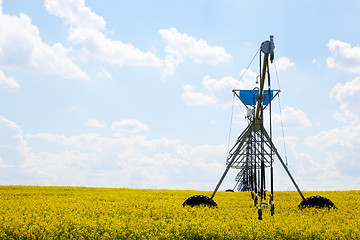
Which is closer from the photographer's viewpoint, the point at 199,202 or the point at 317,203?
the point at 199,202

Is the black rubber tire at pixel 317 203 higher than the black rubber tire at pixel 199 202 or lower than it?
higher

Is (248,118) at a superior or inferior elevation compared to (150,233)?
superior

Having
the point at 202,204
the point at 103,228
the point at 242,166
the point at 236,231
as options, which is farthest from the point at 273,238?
the point at 242,166

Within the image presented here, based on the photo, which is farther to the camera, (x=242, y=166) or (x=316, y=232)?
(x=242, y=166)

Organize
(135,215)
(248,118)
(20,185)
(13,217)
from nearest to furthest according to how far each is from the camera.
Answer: (13,217)
(135,215)
(248,118)
(20,185)

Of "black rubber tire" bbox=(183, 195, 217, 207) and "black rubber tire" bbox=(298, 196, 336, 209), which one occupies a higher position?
"black rubber tire" bbox=(298, 196, 336, 209)

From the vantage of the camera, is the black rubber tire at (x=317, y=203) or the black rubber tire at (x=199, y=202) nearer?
the black rubber tire at (x=199, y=202)

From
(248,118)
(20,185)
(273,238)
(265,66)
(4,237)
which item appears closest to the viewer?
(273,238)

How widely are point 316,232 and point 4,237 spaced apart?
297 inches

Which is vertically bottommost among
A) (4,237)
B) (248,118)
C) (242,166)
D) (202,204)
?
(4,237)

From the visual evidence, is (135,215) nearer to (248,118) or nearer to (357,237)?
(357,237)

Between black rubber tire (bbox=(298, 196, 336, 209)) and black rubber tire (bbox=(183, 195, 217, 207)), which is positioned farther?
black rubber tire (bbox=(298, 196, 336, 209))

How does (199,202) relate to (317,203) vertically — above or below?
below

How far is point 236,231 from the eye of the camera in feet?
28.8
